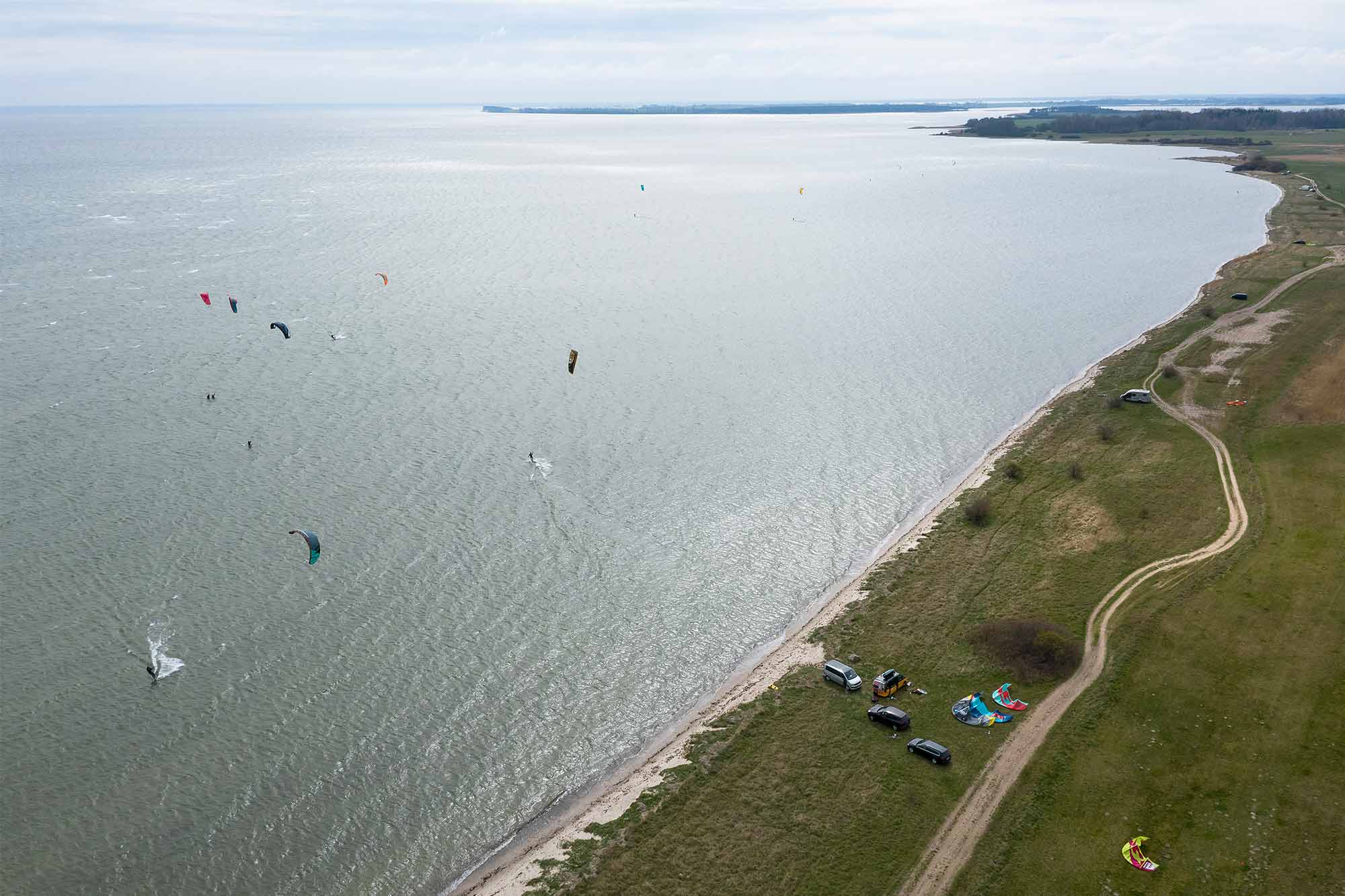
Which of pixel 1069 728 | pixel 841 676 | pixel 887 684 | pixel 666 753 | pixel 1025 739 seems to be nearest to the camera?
pixel 1025 739

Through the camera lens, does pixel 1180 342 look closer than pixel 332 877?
No

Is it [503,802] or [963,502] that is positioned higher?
[963,502]

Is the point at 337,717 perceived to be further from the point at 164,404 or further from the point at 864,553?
the point at 164,404

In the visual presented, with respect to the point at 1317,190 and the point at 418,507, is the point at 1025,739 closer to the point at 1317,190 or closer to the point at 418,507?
the point at 418,507

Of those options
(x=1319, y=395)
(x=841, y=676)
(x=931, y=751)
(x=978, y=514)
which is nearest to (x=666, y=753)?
(x=841, y=676)

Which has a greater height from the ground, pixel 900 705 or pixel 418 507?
pixel 418 507

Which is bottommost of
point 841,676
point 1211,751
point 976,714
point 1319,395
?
point 841,676

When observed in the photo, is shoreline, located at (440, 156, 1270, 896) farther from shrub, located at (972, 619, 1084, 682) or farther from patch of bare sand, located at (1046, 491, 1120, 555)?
shrub, located at (972, 619, 1084, 682)

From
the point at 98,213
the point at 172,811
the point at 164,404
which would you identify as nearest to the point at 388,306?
the point at 164,404
